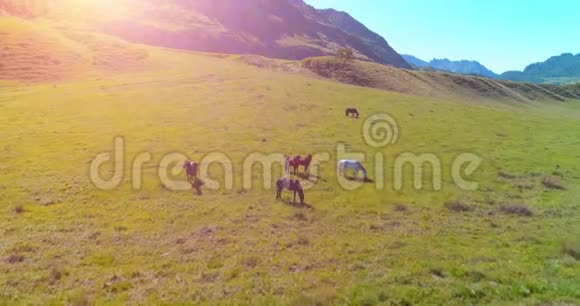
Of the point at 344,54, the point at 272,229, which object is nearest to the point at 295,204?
the point at 272,229

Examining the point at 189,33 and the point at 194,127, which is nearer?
the point at 194,127

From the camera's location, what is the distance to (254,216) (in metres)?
19.3

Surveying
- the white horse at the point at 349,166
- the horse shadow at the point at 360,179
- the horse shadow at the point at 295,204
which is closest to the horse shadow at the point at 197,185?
the horse shadow at the point at 295,204

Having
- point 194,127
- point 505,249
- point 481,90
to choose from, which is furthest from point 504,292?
point 481,90

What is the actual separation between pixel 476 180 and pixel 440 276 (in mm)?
16524

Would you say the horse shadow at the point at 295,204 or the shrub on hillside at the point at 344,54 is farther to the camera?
the shrub on hillside at the point at 344,54

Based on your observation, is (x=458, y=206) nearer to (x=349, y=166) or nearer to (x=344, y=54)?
(x=349, y=166)

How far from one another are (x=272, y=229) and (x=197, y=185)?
8402mm

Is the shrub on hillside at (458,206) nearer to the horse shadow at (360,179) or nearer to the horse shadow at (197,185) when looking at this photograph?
the horse shadow at (360,179)

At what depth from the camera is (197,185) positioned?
24141 mm

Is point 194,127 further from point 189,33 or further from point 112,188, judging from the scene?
point 189,33

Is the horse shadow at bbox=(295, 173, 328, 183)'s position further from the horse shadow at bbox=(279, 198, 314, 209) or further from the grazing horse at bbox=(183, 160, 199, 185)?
the grazing horse at bbox=(183, 160, 199, 185)

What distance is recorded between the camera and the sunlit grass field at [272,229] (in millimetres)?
12633

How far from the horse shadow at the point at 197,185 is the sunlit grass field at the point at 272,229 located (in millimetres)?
445
